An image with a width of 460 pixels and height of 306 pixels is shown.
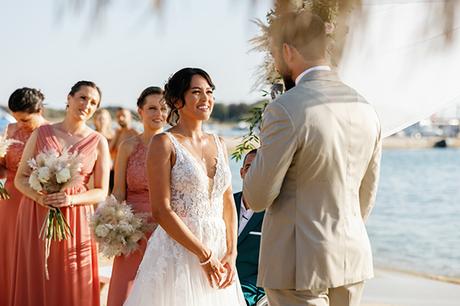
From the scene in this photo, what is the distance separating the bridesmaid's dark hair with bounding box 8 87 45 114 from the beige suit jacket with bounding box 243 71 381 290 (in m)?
3.28

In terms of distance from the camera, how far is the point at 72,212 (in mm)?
5223

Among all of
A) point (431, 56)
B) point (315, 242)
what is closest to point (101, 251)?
point (315, 242)

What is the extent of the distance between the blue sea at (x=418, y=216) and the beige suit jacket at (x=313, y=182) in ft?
43.3

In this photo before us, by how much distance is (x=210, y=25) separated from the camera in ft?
4.89

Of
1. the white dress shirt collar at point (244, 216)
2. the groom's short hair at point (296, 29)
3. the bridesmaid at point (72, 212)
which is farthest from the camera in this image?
the bridesmaid at point (72, 212)

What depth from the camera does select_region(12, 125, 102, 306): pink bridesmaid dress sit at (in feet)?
17.0

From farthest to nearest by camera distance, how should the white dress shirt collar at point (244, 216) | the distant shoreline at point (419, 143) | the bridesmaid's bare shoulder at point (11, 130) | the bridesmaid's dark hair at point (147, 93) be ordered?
1. the distant shoreline at point (419, 143)
2. the bridesmaid's bare shoulder at point (11, 130)
3. the bridesmaid's dark hair at point (147, 93)
4. the white dress shirt collar at point (244, 216)

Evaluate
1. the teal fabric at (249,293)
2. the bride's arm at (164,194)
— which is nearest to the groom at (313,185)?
the bride's arm at (164,194)

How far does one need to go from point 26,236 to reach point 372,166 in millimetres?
3092

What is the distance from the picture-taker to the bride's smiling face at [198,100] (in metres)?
3.90

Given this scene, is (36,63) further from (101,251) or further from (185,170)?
(101,251)

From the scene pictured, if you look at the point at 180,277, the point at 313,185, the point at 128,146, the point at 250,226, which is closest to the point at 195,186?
the point at 180,277

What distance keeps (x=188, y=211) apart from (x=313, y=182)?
1.32 m

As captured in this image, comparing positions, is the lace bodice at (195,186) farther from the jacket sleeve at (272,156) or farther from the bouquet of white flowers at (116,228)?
the jacket sleeve at (272,156)
